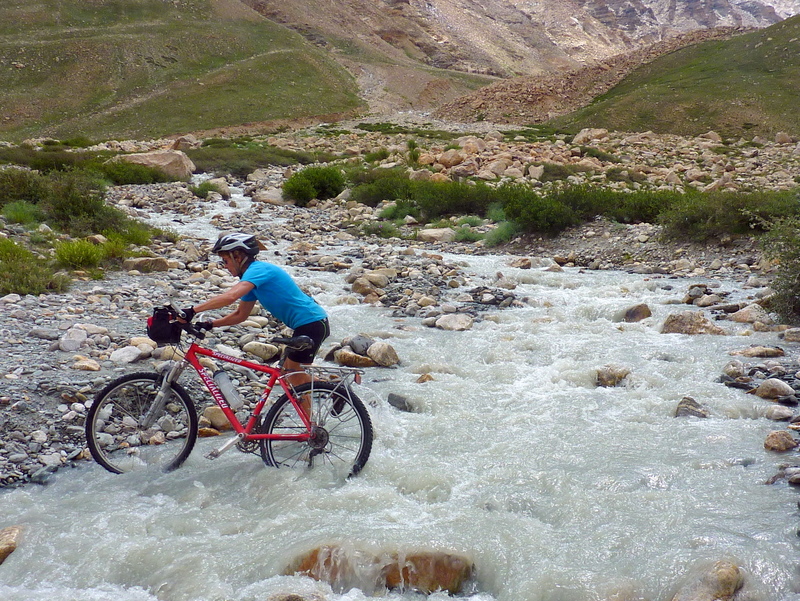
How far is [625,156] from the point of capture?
29141mm

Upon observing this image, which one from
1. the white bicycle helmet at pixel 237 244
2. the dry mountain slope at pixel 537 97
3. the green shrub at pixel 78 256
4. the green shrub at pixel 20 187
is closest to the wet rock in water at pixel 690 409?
the white bicycle helmet at pixel 237 244

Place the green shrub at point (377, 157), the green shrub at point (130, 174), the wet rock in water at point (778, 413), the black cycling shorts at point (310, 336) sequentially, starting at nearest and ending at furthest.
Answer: the black cycling shorts at point (310, 336)
the wet rock in water at point (778, 413)
the green shrub at point (130, 174)
the green shrub at point (377, 157)

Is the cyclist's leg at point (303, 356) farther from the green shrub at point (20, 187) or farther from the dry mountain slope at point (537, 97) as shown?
the dry mountain slope at point (537, 97)

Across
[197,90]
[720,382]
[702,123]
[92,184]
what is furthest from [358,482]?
[197,90]

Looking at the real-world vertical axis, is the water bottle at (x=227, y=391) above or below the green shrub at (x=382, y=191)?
below

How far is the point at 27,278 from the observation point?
29.6 feet

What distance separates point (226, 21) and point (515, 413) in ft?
306

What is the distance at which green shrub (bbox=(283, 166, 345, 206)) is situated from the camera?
21297 millimetres

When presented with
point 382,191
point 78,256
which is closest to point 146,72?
point 382,191

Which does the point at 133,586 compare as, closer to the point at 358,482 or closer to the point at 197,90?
the point at 358,482

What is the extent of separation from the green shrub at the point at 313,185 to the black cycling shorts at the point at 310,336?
16294mm

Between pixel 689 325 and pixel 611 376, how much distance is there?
7.47 ft

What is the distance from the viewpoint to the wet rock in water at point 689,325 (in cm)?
880

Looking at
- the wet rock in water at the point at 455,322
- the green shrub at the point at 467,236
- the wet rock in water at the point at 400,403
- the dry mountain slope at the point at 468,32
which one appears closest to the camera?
the wet rock in water at the point at 400,403
